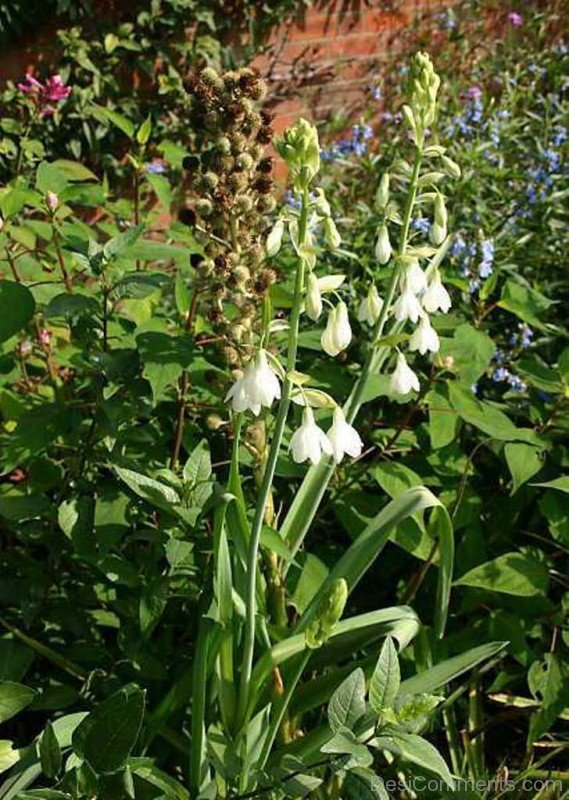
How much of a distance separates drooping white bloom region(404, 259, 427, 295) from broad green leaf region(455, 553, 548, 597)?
0.67 metres

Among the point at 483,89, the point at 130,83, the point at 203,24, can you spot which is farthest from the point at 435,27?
the point at 130,83

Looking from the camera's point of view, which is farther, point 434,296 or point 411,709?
point 434,296

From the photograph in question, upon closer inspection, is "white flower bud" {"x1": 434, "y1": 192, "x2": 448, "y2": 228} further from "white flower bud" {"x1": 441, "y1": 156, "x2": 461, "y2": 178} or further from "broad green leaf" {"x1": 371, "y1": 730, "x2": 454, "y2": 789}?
"broad green leaf" {"x1": 371, "y1": 730, "x2": 454, "y2": 789}

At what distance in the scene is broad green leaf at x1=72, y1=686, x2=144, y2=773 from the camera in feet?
4.37

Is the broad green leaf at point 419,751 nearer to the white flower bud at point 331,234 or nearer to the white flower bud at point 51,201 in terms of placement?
the white flower bud at point 331,234

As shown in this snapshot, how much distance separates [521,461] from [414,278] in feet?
1.91

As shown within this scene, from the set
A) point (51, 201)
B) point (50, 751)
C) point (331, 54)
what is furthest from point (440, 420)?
point (331, 54)

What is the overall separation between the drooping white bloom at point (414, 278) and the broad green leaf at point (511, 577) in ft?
2.20

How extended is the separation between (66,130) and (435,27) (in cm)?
231

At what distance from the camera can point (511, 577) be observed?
1923mm

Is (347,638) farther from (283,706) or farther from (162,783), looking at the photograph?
(162,783)

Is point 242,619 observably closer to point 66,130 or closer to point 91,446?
point 91,446

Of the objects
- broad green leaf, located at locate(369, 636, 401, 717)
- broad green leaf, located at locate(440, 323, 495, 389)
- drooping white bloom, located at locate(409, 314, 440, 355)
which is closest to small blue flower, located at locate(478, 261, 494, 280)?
broad green leaf, located at locate(440, 323, 495, 389)

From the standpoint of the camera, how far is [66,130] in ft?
13.7
